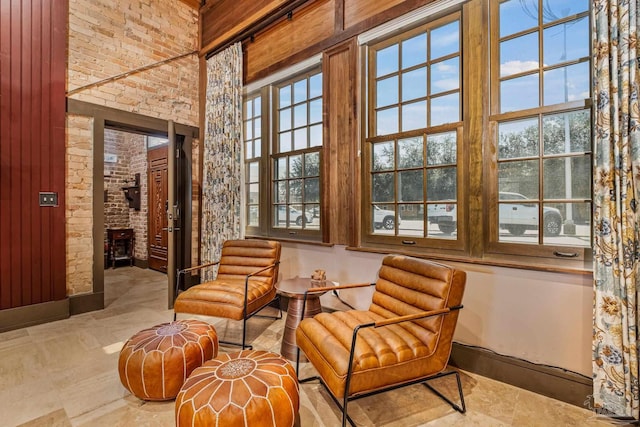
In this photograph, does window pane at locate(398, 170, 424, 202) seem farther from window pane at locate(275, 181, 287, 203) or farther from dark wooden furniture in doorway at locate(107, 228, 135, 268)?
dark wooden furniture in doorway at locate(107, 228, 135, 268)

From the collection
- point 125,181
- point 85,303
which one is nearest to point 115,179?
point 125,181

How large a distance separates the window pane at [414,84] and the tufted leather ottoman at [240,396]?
90.1 inches

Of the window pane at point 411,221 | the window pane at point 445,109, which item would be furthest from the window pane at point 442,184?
the window pane at point 445,109

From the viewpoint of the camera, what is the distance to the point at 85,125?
11.6 feet

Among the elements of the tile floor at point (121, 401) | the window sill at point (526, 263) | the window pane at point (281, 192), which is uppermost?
the window pane at point (281, 192)

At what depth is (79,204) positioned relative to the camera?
3.50 meters

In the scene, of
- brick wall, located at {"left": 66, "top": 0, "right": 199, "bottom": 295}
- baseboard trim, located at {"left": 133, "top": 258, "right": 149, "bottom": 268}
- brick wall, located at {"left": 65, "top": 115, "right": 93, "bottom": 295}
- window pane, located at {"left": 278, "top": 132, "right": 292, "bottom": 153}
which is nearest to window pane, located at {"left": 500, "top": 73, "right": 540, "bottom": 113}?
window pane, located at {"left": 278, "top": 132, "right": 292, "bottom": 153}

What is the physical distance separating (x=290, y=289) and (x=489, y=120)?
1.94 metres

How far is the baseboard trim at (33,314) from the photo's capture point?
116 inches

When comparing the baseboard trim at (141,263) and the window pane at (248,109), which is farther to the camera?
the baseboard trim at (141,263)

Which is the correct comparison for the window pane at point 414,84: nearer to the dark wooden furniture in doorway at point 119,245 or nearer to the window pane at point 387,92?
the window pane at point 387,92

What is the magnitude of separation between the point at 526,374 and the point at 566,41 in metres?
2.18

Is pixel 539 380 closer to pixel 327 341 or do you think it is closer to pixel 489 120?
pixel 327 341

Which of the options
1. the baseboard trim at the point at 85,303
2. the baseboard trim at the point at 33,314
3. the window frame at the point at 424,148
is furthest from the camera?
the baseboard trim at the point at 85,303
